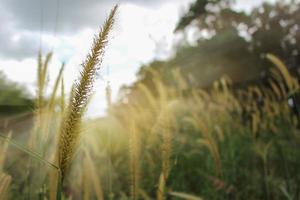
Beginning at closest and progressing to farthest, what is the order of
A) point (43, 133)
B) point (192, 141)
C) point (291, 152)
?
1. point (43, 133)
2. point (291, 152)
3. point (192, 141)

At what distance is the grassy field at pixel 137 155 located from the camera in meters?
0.74

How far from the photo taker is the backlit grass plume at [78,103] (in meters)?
0.68

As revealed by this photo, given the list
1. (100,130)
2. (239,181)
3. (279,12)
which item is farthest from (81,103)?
(279,12)

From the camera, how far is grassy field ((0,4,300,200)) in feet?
2.44

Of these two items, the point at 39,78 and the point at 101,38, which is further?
the point at 39,78

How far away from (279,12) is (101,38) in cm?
1930

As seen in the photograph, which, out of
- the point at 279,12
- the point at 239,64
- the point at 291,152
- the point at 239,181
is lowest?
the point at 239,181

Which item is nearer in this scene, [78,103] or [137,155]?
[78,103]

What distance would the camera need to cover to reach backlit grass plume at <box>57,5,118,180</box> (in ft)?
2.24

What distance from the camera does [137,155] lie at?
3.23 ft

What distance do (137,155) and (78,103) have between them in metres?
0.33

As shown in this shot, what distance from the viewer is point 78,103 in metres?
0.69

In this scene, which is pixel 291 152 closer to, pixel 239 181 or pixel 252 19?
pixel 239 181

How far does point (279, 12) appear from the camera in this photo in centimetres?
1866
